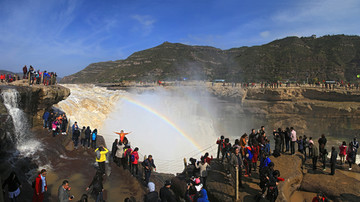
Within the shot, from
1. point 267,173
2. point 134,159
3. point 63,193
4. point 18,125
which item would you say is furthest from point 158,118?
point 267,173

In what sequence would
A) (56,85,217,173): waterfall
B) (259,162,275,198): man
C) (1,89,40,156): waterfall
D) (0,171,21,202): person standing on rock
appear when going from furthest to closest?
(56,85,217,173): waterfall
(1,89,40,156): waterfall
(259,162,275,198): man
(0,171,21,202): person standing on rock

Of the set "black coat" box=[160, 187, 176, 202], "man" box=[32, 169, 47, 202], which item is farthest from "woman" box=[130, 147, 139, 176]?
"black coat" box=[160, 187, 176, 202]

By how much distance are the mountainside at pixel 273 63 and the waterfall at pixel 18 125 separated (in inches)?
1976

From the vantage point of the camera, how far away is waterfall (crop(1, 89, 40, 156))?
9764 millimetres

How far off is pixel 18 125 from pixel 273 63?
61401 mm

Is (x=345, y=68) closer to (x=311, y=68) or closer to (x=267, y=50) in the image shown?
(x=311, y=68)

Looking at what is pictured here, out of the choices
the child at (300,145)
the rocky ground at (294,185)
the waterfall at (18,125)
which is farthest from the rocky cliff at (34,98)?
the child at (300,145)

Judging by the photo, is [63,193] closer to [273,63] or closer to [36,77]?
[36,77]

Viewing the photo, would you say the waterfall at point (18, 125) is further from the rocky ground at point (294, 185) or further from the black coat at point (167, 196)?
the rocky ground at point (294, 185)

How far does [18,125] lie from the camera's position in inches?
415

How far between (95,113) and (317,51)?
6385 cm

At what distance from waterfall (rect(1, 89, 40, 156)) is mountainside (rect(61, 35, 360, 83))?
165 ft

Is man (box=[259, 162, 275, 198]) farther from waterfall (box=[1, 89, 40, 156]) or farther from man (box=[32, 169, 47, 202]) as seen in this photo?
waterfall (box=[1, 89, 40, 156])

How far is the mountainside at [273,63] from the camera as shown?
51.8m
